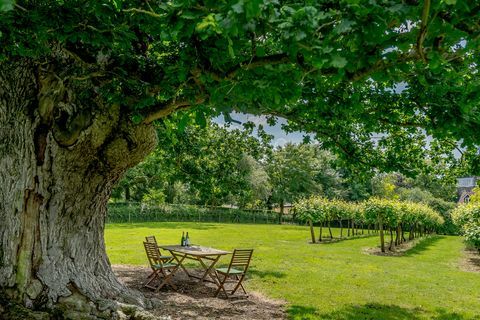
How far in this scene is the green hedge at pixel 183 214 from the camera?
3541cm

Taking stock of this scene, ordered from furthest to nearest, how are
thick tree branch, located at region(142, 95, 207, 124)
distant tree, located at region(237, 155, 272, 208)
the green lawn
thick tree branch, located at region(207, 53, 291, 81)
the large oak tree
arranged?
distant tree, located at region(237, 155, 272, 208) < the green lawn < thick tree branch, located at region(142, 95, 207, 124) < the large oak tree < thick tree branch, located at region(207, 53, 291, 81)

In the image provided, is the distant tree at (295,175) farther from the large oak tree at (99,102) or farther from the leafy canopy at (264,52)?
the leafy canopy at (264,52)

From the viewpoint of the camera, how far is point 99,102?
19.4 feet

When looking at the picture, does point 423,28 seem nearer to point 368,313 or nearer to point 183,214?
point 368,313

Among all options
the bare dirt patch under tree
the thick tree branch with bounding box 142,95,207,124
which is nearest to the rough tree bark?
the thick tree branch with bounding box 142,95,207,124

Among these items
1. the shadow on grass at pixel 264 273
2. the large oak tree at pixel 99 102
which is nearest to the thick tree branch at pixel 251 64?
the large oak tree at pixel 99 102

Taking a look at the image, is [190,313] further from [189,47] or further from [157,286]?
[189,47]

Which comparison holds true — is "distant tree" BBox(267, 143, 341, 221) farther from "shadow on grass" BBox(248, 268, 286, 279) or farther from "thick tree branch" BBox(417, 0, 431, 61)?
"thick tree branch" BBox(417, 0, 431, 61)

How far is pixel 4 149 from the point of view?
233 inches

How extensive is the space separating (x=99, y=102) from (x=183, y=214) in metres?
34.6

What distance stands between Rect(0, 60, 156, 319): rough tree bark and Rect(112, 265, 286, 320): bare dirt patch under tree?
1.59m

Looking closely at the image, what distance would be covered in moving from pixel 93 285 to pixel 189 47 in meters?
4.34

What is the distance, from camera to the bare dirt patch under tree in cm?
720

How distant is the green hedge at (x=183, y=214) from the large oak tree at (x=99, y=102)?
29.4 m
